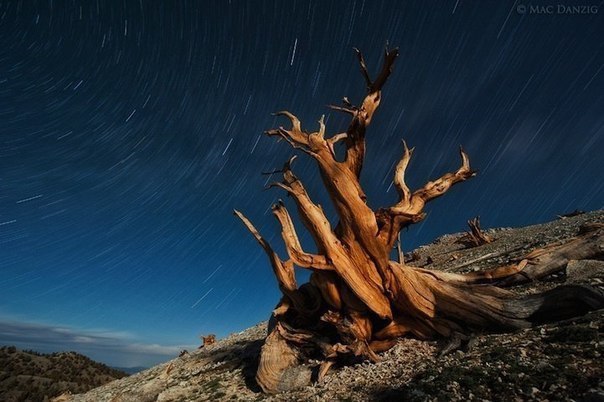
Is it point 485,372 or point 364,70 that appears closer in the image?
point 485,372

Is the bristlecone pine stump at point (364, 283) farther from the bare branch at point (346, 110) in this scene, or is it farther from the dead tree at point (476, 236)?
the dead tree at point (476, 236)

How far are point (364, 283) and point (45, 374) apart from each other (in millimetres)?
56640

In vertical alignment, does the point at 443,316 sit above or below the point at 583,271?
above

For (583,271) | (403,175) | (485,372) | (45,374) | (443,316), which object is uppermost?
(45,374)

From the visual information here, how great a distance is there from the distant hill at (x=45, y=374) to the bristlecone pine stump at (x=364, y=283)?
40.3 m

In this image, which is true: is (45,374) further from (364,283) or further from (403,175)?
(403,175)

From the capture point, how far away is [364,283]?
10.1m

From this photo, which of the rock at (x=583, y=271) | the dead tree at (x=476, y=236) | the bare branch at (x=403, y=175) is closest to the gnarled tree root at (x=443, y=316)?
the rock at (x=583, y=271)

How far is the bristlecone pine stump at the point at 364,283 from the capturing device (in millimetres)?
9359

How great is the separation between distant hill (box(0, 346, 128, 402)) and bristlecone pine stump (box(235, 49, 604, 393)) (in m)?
40.3

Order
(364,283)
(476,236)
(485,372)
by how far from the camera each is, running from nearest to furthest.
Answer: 1. (485,372)
2. (364,283)
3. (476,236)

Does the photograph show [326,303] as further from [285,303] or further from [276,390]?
[276,390]

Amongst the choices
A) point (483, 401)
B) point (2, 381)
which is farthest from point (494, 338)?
point (2, 381)

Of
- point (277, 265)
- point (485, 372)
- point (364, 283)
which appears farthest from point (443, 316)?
point (277, 265)
